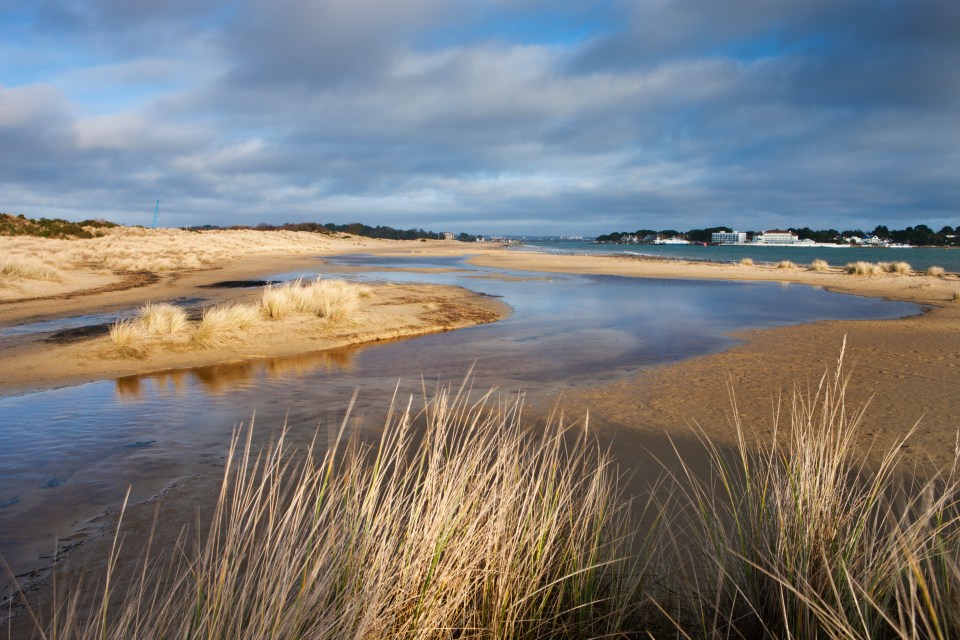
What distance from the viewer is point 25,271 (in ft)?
69.9

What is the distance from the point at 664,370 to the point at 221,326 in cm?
907

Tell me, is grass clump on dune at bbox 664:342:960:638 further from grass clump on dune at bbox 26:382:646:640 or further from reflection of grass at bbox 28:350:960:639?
grass clump on dune at bbox 26:382:646:640

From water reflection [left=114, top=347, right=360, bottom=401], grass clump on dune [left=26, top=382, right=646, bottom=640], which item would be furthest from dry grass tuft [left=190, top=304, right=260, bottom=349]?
grass clump on dune [left=26, top=382, right=646, bottom=640]

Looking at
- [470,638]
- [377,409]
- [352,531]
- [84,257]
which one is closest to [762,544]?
[470,638]

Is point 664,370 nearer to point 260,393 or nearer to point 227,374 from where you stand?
point 260,393

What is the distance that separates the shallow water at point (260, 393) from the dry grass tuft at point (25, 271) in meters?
15.9

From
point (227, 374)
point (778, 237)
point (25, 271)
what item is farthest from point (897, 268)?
point (778, 237)

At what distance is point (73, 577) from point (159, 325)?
29.3ft

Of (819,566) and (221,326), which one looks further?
(221,326)

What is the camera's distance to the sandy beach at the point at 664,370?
601 cm

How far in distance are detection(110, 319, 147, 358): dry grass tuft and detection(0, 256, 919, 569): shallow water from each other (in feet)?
4.44

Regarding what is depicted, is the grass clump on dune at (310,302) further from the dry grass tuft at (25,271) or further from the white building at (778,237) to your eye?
the white building at (778,237)

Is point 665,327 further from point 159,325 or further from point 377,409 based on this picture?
point 159,325

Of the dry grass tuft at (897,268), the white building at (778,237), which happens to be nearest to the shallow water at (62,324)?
the dry grass tuft at (897,268)
